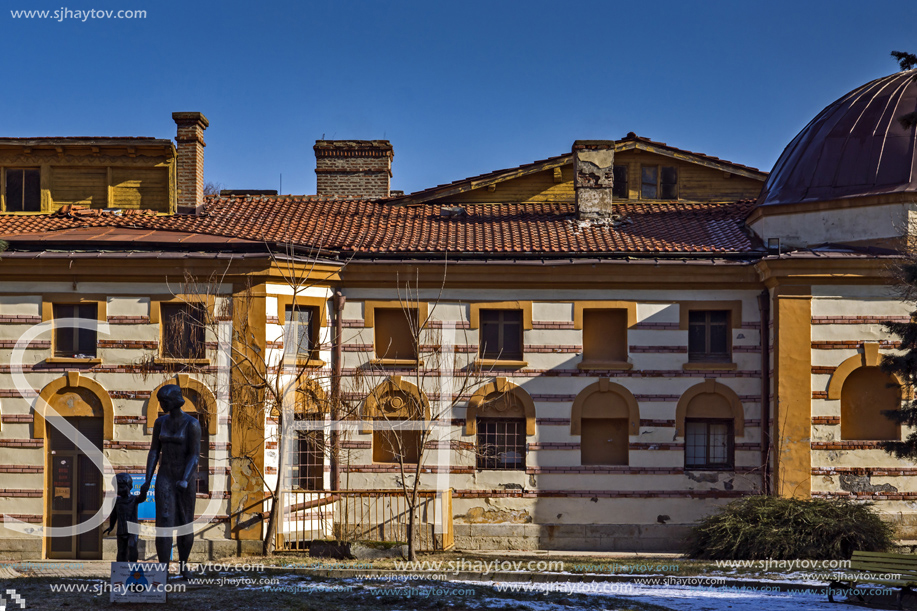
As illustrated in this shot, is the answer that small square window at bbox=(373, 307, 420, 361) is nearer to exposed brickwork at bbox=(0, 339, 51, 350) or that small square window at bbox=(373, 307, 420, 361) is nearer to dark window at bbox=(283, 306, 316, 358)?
dark window at bbox=(283, 306, 316, 358)

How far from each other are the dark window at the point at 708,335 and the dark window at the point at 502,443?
A: 4.15 metres

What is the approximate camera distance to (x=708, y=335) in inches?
827

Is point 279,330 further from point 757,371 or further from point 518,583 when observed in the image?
point 757,371

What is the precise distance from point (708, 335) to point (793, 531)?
4.98m

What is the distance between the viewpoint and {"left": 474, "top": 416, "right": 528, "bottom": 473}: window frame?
2075cm

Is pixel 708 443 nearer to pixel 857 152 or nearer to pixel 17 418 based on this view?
pixel 857 152

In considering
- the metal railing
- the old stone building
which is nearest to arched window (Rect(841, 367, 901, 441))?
the old stone building

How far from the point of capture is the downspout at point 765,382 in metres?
20.2

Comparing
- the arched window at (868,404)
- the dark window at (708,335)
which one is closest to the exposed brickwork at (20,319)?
the dark window at (708,335)

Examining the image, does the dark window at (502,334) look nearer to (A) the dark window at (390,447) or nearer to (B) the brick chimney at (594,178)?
(A) the dark window at (390,447)

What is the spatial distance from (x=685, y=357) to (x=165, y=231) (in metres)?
11.7

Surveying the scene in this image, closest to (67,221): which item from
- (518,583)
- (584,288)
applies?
(584,288)

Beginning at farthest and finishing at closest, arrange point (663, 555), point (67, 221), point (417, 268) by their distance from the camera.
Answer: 1. point (67, 221)
2. point (417, 268)
3. point (663, 555)

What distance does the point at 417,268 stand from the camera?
20.9 metres
